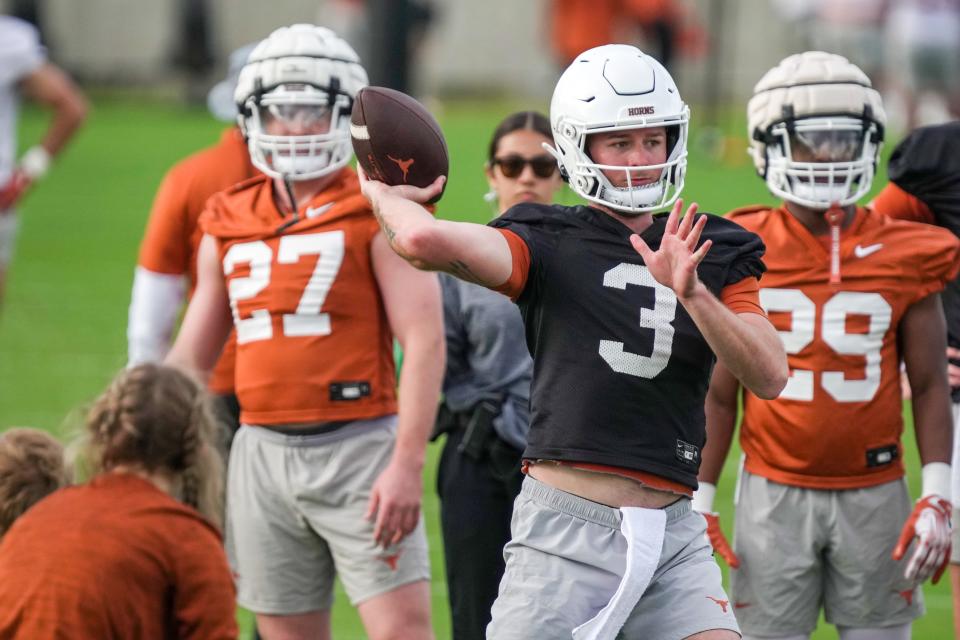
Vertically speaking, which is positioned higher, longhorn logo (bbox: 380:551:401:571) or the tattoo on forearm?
the tattoo on forearm

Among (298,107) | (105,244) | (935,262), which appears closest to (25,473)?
(298,107)

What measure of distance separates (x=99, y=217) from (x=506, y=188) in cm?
1096

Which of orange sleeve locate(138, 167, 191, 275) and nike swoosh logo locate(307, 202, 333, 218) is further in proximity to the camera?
orange sleeve locate(138, 167, 191, 275)

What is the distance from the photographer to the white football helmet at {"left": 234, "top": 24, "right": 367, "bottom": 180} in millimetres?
4496

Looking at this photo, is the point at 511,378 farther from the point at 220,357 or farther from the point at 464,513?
the point at 220,357

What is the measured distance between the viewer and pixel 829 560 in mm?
4266

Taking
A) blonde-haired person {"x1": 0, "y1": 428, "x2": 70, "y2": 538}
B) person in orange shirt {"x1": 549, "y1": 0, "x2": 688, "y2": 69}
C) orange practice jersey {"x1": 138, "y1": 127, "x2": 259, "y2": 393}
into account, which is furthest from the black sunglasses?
person in orange shirt {"x1": 549, "y1": 0, "x2": 688, "y2": 69}

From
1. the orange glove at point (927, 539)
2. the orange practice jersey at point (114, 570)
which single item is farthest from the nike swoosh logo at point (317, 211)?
the orange glove at point (927, 539)

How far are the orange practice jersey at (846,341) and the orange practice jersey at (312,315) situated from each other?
1.08 meters

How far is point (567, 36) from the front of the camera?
61.6 ft

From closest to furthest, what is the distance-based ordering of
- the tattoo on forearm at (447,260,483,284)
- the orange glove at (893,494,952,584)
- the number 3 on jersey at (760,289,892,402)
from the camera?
the tattoo on forearm at (447,260,483,284) → the orange glove at (893,494,952,584) → the number 3 on jersey at (760,289,892,402)

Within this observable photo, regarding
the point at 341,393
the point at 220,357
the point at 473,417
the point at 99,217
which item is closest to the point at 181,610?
the point at 341,393

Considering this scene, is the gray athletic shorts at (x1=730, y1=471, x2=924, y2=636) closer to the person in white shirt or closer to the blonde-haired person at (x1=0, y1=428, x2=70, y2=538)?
the blonde-haired person at (x1=0, y1=428, x2=70, y2=538)

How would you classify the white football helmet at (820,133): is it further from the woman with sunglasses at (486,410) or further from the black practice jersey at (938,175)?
the woman with sunglasses at (486,410)
